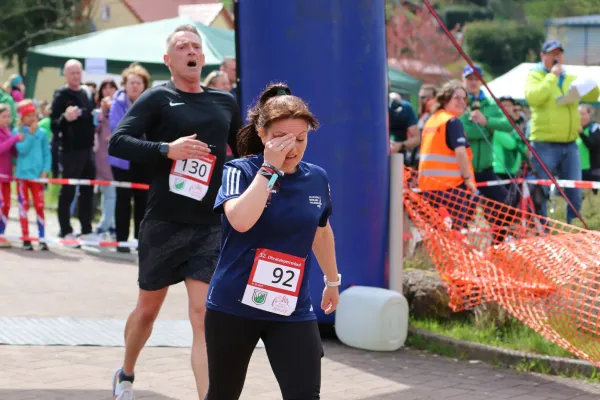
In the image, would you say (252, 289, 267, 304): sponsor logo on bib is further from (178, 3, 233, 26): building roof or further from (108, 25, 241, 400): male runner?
(178, 3, 233, 26): building roof

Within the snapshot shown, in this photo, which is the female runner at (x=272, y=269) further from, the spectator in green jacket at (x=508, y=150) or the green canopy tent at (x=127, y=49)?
the green canopy tent at (x=127, y=49)

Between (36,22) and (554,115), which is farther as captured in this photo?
(36,22)

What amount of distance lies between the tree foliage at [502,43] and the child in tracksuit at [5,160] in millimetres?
63145

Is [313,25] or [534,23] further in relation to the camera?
[534,23]

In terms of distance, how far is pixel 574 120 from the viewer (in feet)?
37.6

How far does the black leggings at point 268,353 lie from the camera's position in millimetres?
4062

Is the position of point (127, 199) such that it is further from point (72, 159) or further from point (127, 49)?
point (127, 49)

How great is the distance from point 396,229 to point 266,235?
383 centimetres

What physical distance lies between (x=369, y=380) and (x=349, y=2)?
8.63ft


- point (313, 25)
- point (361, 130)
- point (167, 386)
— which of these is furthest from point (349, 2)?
point (167, 386)

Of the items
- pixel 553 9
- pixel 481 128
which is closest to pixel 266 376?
pixel 481 128

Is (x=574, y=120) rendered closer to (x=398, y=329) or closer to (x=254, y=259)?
(x=398, y=329)

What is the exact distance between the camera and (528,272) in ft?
24.3

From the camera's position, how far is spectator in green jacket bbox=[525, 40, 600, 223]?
1117 cm
